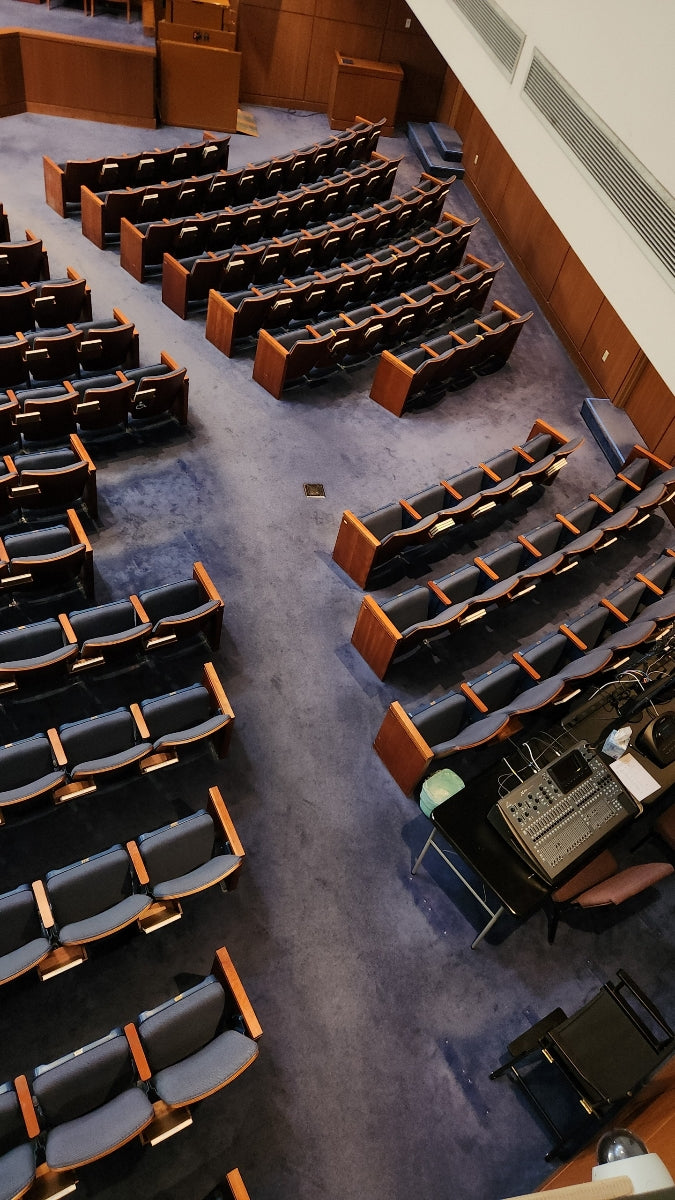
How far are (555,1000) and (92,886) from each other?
5.02 feet

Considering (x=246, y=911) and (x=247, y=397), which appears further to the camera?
(x=247, y=397)

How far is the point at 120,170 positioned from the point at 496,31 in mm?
2624

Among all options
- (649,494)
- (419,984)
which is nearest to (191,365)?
(649,494)

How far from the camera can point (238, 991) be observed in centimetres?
232

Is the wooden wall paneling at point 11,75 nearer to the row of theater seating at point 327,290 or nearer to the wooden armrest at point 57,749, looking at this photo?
the row of theater seating at point 327,290

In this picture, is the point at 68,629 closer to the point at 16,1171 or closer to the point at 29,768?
the point at 29,768

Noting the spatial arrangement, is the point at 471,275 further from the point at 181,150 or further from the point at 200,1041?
the point at 200,1041

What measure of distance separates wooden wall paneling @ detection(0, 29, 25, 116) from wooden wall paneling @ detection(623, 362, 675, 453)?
491cm

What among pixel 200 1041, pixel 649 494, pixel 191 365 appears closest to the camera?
pixel 200 1041

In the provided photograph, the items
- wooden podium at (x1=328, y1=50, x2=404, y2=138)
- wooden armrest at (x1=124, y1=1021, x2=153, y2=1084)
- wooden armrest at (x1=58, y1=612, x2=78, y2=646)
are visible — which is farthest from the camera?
wooden podium at (x1=328, y1=50, x2=404, y2=138)

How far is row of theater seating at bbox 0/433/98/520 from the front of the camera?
3359 millimetres

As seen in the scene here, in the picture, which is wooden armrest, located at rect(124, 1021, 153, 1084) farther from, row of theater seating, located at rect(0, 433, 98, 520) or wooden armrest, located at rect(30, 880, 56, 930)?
row of theater seating, located at rect(0, 433, 98, 520)

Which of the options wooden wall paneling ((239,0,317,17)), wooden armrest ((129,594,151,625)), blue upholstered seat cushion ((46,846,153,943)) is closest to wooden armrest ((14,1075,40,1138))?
blue upholstered seat cushion ((46,846,153,943))

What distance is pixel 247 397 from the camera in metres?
4.52
